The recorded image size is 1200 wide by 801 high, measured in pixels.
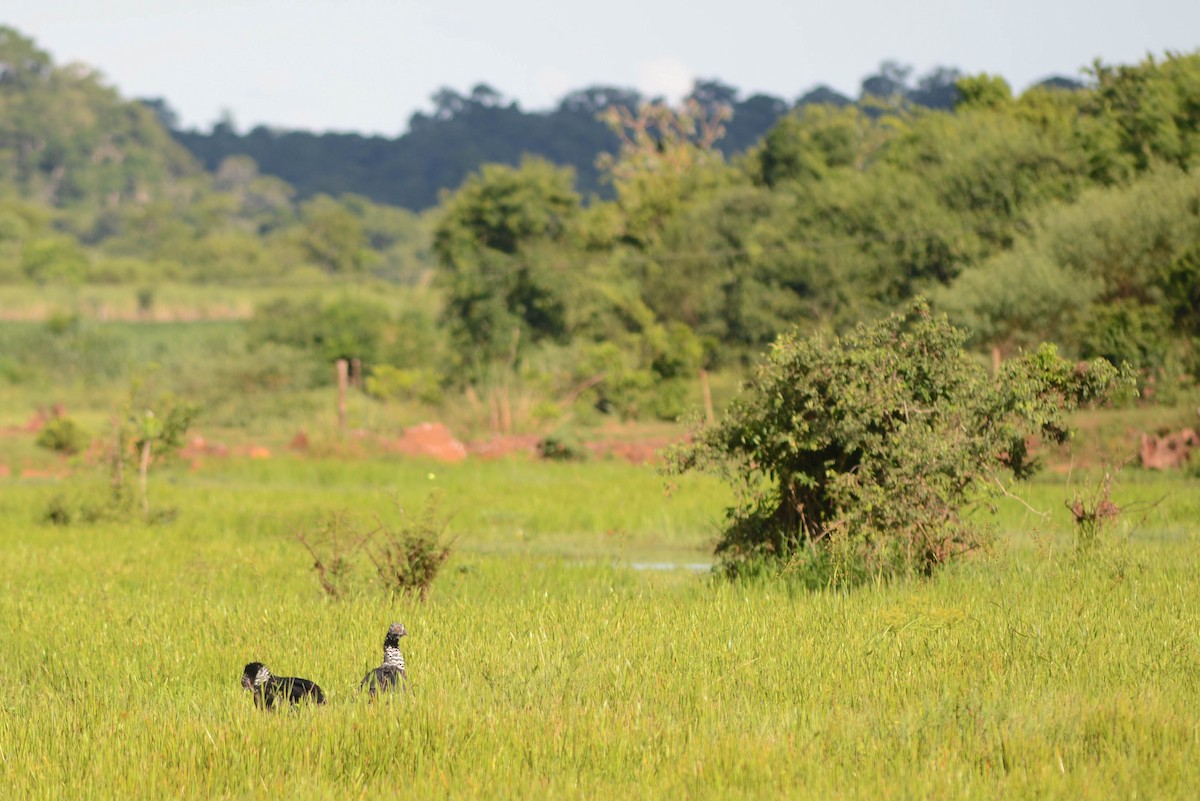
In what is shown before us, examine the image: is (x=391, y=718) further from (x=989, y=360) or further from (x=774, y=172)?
(x=774, y=172)

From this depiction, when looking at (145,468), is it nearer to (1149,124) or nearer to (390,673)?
(390,673)

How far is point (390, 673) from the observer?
7.07 m

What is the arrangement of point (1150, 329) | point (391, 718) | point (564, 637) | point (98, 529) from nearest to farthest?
point (391, 718) → point (564, 637) → point (98, 529) → point (1150, 329)

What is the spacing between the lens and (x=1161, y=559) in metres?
11.0

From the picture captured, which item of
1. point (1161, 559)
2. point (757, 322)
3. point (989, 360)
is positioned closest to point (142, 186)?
point (757, 322)

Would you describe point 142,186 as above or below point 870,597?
above

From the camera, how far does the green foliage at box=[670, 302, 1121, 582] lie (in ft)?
34.1

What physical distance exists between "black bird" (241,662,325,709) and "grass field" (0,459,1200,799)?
0.44 ft

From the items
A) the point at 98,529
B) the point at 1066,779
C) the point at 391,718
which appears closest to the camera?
the point at 1066,779

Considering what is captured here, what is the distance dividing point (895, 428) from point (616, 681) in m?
4.19

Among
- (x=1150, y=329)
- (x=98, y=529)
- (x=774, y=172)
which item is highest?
(x=774, y=172)

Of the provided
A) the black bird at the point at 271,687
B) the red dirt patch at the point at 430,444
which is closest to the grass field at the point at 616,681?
the black bird at the point at 271,687

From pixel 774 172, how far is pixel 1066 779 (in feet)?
145

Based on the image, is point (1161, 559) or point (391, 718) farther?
point (1161, 559)
